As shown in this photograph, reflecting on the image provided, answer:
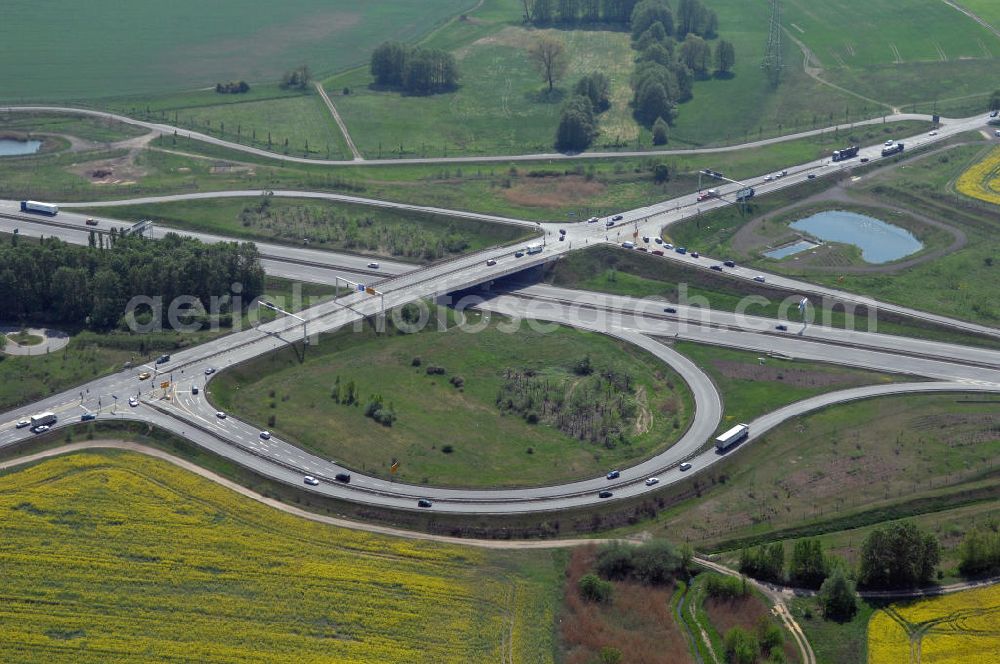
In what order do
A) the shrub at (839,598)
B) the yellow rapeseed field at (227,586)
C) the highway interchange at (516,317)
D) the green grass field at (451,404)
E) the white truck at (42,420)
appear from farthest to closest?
the white truck at (42,420) < the green grass field at (451,404) < the highway interchange at (516,317) < the shrub at (839,598) < the yellow rapeseed field at (227,586)

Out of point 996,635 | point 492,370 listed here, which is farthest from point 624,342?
point 996,635

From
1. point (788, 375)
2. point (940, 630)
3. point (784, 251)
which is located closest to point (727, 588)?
point (940, 630)

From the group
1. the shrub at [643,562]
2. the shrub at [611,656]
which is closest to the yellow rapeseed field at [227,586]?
the shrub at [611,656]

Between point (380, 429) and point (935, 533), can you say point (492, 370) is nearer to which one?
point (380, 429)

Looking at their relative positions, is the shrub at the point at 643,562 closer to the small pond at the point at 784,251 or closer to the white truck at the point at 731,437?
the white truck at the point at 731,437

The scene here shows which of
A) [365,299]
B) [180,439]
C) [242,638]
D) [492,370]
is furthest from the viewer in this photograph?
[365,299]

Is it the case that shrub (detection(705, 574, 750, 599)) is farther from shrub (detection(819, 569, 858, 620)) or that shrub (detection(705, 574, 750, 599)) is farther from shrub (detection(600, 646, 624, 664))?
shrub (detection(600, 646, 624, 664))
